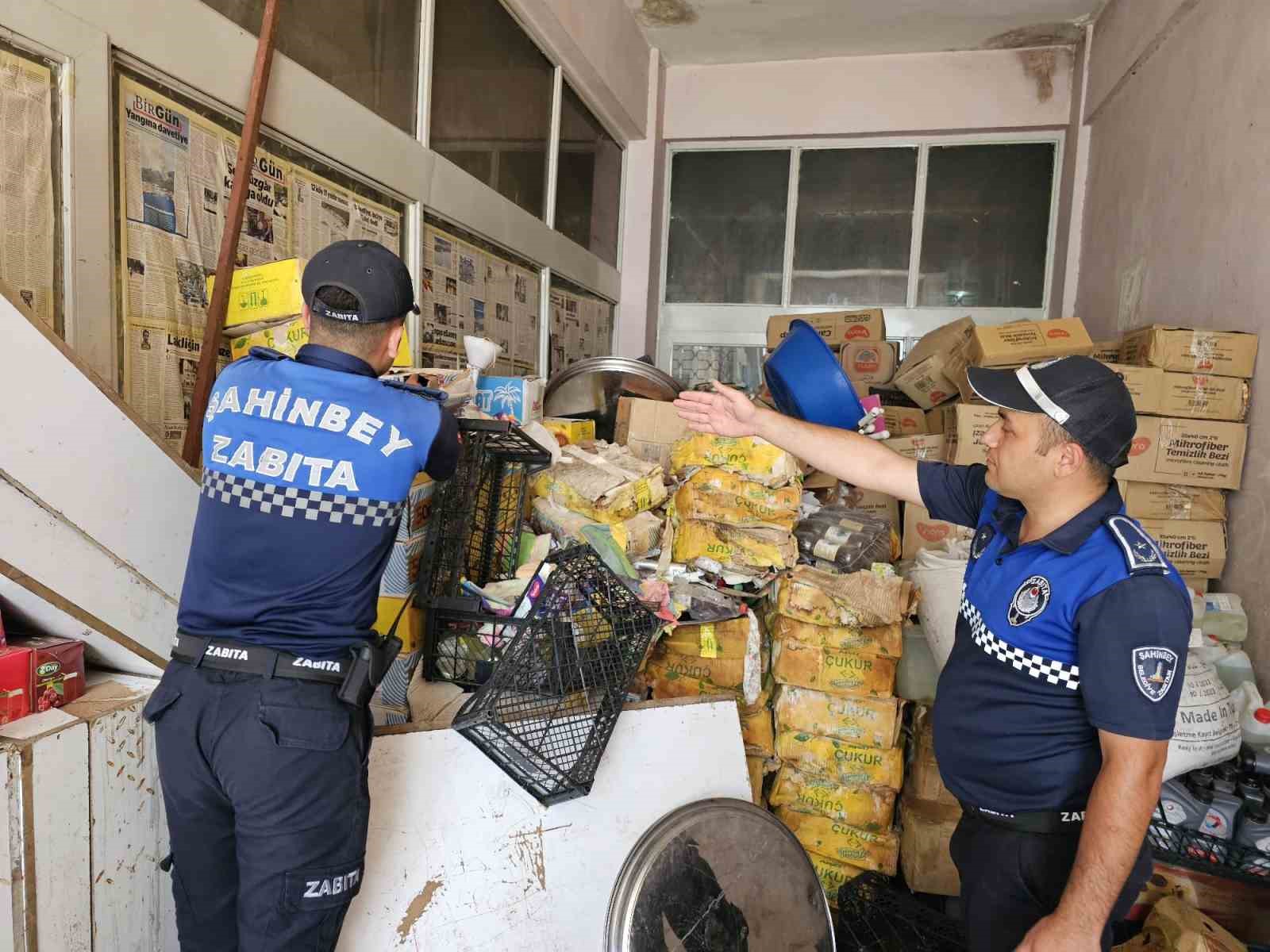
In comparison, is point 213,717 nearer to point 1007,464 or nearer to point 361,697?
point 361,697

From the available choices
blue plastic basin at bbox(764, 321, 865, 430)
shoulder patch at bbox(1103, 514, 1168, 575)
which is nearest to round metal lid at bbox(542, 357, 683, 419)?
blue plastic basin at bbox(764, 321, 865, 430)

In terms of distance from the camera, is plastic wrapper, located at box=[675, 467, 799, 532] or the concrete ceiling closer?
plastic wrapper, located at box=[675, 467, 799, 532]

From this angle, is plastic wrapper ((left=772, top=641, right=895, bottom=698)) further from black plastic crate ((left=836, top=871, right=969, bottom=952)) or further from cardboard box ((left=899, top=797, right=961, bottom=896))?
black plastic crate ((left=836, top=871, right=969, bottom=952))

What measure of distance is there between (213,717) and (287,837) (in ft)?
0.75

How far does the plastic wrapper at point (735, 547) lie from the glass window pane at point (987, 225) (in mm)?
3501

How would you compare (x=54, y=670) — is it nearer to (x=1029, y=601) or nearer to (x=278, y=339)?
(x=278, y=339)

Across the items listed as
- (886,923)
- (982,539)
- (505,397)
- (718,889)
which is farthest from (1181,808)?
(505,397)

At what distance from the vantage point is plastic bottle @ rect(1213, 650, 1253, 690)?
2.22 meters

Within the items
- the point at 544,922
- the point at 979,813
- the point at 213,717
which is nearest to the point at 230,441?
the point at 213,717

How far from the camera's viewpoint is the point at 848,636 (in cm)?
224

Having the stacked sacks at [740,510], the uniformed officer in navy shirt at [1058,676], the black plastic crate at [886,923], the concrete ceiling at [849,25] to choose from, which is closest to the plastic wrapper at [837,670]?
the stacked sacks at [740,510]

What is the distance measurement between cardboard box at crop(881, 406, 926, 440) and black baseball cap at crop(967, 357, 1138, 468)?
8.90ft

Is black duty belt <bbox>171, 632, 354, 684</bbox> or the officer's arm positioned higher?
black duty belt <bbox>171, 632, 354, 684</bbox>

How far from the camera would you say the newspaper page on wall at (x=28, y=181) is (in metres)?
1.47
